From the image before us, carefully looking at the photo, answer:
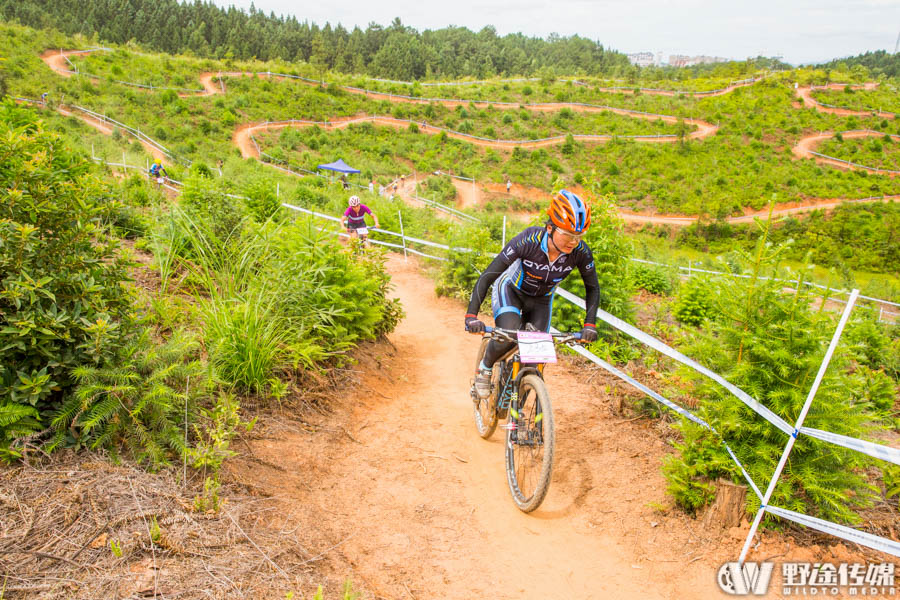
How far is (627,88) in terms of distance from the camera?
70000 millimetres

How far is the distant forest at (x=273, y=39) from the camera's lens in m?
72.8

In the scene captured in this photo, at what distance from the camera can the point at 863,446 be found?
2.66 m

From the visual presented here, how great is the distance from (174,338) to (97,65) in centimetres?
5435

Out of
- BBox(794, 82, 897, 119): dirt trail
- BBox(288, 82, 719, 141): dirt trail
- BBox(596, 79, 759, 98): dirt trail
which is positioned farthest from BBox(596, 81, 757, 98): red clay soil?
BBox(288, 82, 719, 141): dirt trail

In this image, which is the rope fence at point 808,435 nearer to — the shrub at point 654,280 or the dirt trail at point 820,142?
the shrub at point 654,280

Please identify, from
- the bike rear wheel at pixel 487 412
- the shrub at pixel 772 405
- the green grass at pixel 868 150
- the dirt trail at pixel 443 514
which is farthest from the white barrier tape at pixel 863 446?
the green grass at pixel 868 150

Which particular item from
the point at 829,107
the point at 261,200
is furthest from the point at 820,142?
the point at 261,200

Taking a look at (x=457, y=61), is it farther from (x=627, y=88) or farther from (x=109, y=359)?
(x=109, y=359)

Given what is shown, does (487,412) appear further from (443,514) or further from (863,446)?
(863,446)

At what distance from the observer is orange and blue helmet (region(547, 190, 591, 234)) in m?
3.94

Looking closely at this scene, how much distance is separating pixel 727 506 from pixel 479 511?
5.72 ft

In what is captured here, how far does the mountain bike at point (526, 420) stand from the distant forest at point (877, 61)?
162 m

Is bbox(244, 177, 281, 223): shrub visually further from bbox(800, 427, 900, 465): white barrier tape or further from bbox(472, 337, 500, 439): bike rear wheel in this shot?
bbox(800, 427, 900, 465): white barrier tape

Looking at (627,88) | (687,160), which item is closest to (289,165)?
(687,160)
